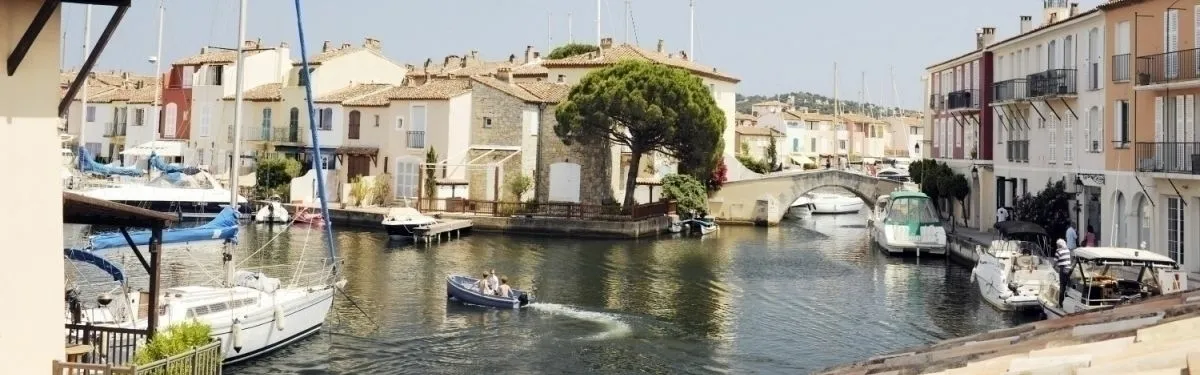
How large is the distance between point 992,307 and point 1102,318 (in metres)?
20.6

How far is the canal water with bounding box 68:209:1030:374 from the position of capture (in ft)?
75.3

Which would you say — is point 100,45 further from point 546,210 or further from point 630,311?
point 546,210

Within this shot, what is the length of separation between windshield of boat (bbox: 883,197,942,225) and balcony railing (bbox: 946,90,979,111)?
256 inches

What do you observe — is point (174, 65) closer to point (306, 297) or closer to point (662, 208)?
point (662, 208)

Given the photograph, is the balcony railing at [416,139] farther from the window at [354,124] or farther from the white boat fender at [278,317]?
the white boat fender at [278,317]

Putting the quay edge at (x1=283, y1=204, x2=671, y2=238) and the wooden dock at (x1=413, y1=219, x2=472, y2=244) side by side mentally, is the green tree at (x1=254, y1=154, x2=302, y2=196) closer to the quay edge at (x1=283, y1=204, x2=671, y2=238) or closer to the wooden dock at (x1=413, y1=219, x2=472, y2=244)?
the quay edge at (x1=283, y1=204, x2=671, y2=238)

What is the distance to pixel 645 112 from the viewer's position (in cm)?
5266

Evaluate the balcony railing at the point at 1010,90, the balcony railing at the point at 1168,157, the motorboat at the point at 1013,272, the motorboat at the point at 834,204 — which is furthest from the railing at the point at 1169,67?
the motorboat at the point at 834,204

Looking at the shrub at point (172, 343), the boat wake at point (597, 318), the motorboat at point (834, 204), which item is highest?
the motorboat at point (834, 204)

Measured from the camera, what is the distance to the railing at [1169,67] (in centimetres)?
2839

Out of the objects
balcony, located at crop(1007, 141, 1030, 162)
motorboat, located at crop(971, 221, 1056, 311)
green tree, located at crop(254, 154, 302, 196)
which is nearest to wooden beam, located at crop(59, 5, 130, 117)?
motorboat, located at crop(971, 221, 1056, 311)

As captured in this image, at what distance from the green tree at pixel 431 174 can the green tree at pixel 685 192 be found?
12.0 meters

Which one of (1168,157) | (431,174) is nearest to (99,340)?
(1168,157)

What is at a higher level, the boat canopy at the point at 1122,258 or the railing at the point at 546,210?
the railing at the point at 546,210
